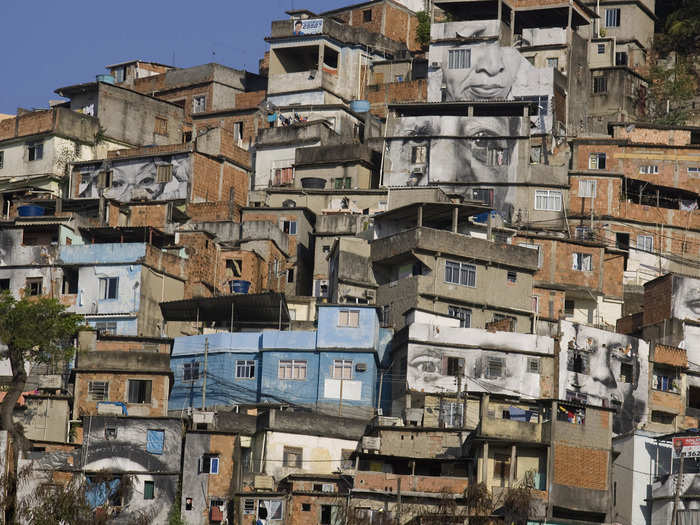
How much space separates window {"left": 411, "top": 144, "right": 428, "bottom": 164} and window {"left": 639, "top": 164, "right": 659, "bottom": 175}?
37.0ft

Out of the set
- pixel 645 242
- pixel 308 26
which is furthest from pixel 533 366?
pixel 308 26

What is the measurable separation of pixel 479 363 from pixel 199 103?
38240 millimetres

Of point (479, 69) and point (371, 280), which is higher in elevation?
point (479, 69)

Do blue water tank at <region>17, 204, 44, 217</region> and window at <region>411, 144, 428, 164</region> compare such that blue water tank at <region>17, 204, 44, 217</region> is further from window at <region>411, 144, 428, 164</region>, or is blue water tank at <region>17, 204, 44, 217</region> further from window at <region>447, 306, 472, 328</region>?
window at <region>447, 306, 472, 328</region>

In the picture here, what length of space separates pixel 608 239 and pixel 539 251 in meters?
6.65

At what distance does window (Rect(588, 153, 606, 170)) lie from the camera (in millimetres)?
75188

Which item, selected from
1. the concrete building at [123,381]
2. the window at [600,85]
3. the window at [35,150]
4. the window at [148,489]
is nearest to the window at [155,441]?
the window at [148,489]

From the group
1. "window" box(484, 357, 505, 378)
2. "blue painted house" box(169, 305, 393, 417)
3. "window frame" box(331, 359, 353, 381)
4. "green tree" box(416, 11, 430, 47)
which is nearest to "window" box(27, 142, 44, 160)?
"blue painted house" box(169, 305, 393, 417)

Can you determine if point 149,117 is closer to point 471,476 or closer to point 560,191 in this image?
point 560,191

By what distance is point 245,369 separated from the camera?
5812 centimetres

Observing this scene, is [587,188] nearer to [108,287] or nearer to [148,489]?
[108,287]

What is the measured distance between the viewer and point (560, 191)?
71875 mm

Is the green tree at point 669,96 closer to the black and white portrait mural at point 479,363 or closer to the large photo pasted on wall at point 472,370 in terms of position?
the black and white portrait mural at point 479,363

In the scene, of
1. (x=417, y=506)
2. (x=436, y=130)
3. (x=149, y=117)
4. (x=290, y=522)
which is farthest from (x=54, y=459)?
(x=149, y=117)
